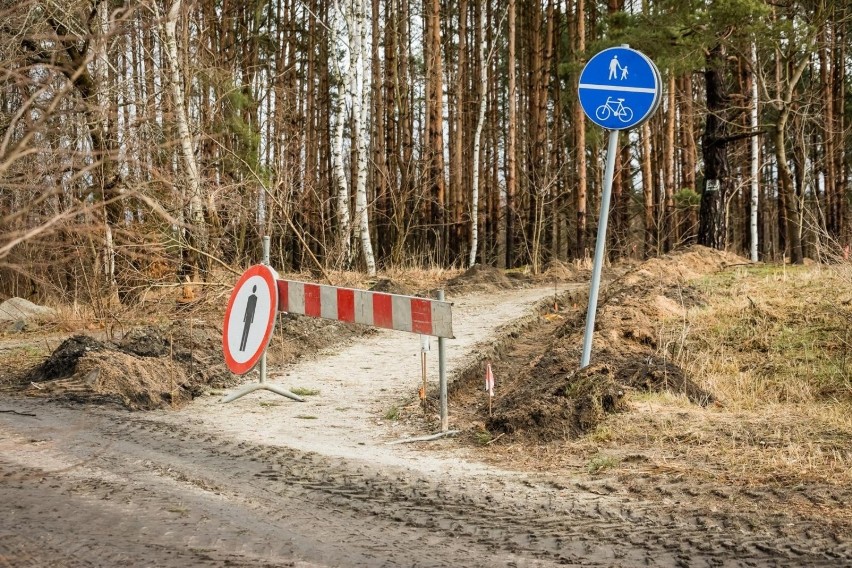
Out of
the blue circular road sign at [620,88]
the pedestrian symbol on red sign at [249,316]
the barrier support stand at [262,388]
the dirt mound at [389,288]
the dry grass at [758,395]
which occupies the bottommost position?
the barrier support stand at [262,388]

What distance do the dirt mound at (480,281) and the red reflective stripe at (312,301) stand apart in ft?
28.0

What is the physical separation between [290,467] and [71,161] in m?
3.80

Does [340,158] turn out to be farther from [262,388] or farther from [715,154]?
[262,388]

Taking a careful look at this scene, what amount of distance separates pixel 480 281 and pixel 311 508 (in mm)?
13271

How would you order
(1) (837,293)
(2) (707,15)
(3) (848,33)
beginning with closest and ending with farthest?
(1) (837,293) < (2) (707,15) < (3) (848,33)

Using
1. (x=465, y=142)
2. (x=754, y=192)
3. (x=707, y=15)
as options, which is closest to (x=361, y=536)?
(x=707, y=15)

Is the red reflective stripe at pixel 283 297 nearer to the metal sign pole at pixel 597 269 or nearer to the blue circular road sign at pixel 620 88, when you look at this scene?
the metal sign pole at pixel 597 269

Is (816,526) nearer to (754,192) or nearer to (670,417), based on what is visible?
(670,417)

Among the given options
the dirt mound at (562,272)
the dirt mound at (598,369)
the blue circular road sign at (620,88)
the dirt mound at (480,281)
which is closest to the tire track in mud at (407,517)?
the dirt mound at (598,369)

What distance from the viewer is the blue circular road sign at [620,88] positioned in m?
7.50

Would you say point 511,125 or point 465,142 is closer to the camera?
point 511,125

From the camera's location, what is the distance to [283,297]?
8.94 meters

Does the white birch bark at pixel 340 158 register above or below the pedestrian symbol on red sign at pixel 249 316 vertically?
above

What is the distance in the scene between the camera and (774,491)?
486 cm
